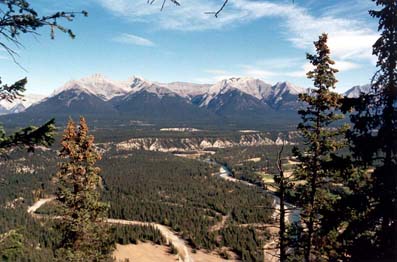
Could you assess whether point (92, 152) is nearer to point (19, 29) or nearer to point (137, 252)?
point (19, 29)

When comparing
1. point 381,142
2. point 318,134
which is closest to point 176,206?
point 318,134

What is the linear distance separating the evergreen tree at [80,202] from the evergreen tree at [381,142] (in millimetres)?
17831

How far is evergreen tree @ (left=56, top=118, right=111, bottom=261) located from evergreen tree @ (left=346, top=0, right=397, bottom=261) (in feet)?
58.5

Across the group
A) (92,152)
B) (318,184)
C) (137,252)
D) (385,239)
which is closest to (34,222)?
(137,252)

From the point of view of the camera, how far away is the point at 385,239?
14805mm

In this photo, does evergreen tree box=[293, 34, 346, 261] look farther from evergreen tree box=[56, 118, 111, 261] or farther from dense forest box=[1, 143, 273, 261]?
dense forest box=[1, 143, 273, 261]

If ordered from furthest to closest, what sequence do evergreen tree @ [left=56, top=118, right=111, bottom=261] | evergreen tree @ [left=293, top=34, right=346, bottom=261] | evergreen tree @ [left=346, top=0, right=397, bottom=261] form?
evergreen tree @ [left=56, top=118, right=111, bottom=261], evergreen tree @ [left=293, top=34, right=346, bottom=261], evergreen tree @ [left=346, top=0, right=397, bottom=261]

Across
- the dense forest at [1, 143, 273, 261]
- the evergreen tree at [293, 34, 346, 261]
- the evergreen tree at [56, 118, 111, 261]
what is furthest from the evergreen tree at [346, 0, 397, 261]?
the dense forest at [1, 143, 273, 261]

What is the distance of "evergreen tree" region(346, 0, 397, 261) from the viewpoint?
14836 mm

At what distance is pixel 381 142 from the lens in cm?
1520

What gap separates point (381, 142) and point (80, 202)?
19.7 m

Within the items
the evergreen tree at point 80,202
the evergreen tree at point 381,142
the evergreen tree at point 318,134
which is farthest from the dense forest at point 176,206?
the evergreen tree at point 381,142

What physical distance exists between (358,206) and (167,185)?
15699 centimetres

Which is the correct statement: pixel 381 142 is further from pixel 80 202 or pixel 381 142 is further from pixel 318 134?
pixel 80 202
